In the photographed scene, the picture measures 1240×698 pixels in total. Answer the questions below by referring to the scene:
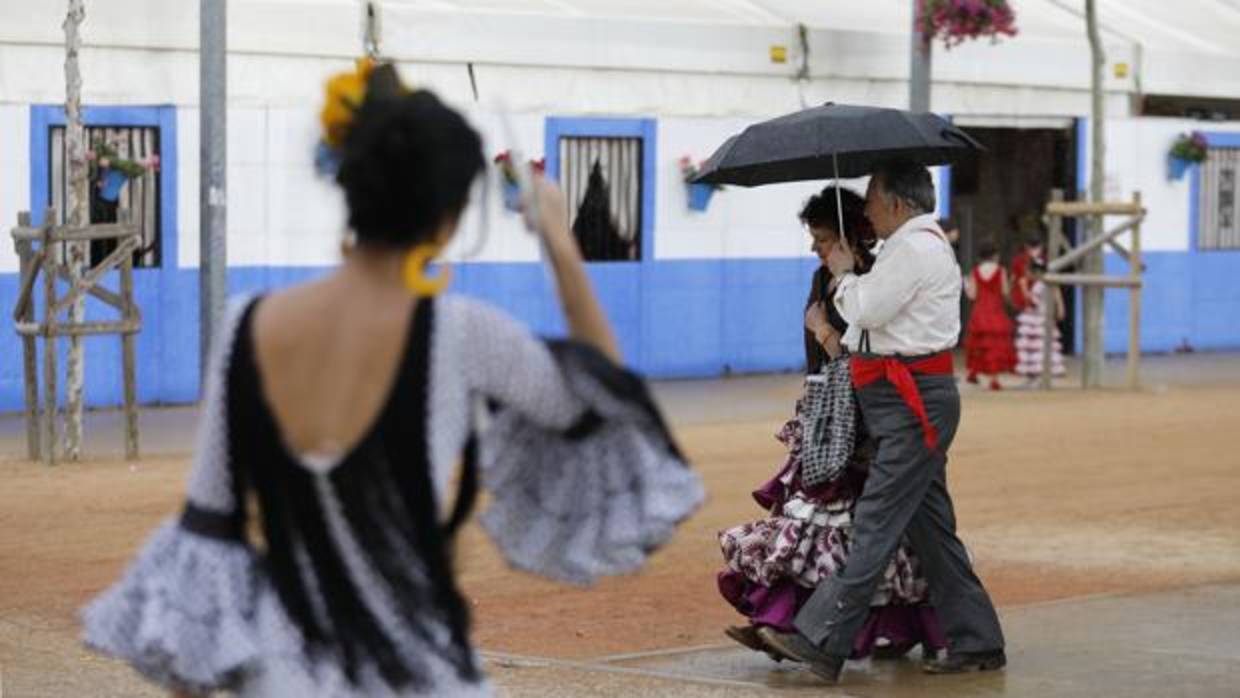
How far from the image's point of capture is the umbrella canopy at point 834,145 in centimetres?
891

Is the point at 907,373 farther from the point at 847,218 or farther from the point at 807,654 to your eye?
the point at 807,654

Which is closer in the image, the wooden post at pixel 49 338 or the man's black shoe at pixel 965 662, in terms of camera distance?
the man's black shoe at pixel 965 662

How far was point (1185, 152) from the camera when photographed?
26594 mm

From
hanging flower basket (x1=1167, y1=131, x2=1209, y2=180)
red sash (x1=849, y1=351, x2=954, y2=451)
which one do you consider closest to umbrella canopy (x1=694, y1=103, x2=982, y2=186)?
red sash (x1=849, y1=351, x2=954, y2=451)

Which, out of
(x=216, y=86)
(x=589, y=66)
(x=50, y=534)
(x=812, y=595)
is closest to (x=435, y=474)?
(x=812, y=595)

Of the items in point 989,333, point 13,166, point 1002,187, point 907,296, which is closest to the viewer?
point 907,296

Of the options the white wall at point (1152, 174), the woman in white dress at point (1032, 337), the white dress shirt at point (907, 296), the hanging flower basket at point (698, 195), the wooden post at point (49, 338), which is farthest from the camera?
the white wall at point (1152, 174)

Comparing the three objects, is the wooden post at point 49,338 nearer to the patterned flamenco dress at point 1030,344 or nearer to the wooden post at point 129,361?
the wooden post at point 129,361

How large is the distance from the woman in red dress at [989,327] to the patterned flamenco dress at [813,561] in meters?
13.3

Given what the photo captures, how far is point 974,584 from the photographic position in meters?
8.87

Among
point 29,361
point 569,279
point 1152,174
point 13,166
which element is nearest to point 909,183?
point 569,279

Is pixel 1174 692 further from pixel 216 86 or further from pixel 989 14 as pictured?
pixel 989 14

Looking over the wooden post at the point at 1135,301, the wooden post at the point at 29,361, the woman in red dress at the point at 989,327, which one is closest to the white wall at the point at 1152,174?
the woman in red dress at the point at 989,327

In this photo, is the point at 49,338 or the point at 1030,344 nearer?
the point at 49,338
